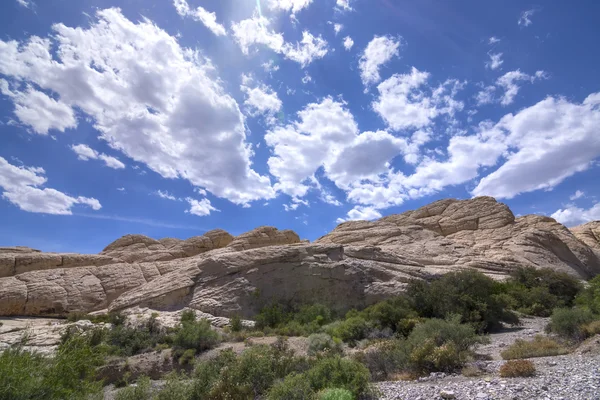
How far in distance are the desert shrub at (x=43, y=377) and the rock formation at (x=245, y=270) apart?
1674 cm

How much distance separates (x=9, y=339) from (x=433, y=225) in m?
44.1

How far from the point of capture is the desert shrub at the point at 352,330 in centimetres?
1847

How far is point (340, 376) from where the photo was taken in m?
8.46

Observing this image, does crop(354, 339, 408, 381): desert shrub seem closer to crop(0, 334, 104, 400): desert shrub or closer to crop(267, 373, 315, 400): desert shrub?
crop(267, 373, 315, 400): desert shrub

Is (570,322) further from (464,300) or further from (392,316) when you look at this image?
Answer: (392,316)

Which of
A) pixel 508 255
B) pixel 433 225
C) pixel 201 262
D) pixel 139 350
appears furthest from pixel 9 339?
pixel 433 225

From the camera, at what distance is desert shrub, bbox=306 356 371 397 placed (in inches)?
320

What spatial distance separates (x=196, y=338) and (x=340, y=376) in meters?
11.5

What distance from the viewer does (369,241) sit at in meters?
41.5

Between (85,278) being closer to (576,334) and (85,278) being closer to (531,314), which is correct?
(576,334)

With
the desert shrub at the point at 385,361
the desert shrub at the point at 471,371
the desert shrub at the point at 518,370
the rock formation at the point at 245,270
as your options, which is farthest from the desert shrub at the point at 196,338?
the desert shrub at the point at 518,370

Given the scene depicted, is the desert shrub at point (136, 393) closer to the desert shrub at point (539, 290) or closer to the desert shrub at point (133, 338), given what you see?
the desert shrub at point (133, 338)

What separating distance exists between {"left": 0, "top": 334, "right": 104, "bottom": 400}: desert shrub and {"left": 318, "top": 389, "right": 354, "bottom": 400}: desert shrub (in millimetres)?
4594

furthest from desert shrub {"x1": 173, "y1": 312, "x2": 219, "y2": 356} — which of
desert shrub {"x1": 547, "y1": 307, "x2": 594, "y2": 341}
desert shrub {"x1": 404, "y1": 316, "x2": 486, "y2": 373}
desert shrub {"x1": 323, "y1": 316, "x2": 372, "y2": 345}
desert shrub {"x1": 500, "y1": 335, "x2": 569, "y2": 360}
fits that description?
desert shrub {"x1": 547, "y1": 307, "x2": 594, "y2": 341}
